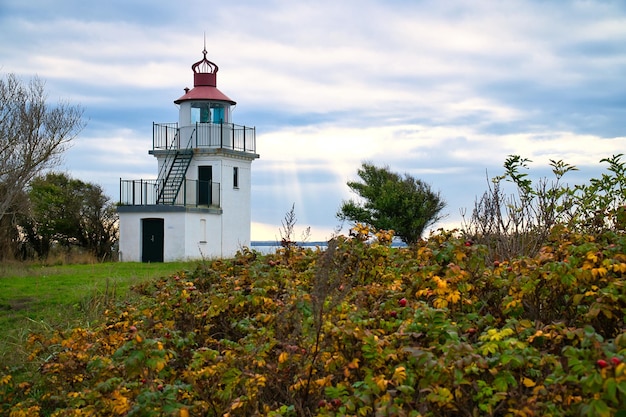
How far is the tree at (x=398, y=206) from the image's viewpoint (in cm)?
3869

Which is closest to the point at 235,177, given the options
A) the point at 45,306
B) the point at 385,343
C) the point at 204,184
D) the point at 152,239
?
the point at 204,184

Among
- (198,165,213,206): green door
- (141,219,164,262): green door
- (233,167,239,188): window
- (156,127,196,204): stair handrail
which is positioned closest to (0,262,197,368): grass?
(141,219,164,262): green door

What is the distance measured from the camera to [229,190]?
3578 cm

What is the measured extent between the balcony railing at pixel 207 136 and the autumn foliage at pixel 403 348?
1117 inches

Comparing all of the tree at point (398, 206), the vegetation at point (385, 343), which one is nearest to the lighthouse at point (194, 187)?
the tree at point (398, 206)

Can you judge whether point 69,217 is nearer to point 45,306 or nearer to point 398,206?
point 398,206

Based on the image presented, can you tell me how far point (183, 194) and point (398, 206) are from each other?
10.9 meters

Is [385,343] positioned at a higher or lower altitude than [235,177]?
lower

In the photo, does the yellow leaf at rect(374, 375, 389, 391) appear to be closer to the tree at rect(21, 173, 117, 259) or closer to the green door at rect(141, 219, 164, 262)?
the green door at rect(141, 219, 164, 262)

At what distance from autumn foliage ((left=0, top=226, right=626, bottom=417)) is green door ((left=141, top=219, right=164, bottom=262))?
27.5 metres

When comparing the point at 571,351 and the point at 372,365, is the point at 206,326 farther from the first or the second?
the point at 571,351

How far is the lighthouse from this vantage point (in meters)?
34.1

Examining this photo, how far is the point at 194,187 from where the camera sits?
35.2m

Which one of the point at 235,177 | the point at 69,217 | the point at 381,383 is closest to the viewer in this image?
the point at 381,383
